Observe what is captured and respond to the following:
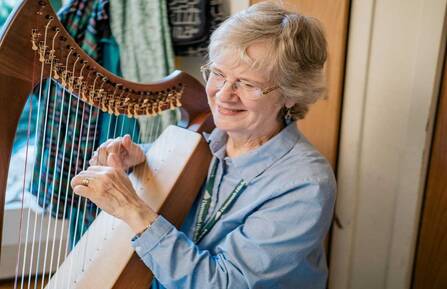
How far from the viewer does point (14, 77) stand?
0.65 metres

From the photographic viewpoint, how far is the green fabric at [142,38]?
1391 mm

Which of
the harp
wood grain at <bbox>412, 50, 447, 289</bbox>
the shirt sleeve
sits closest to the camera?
the harp

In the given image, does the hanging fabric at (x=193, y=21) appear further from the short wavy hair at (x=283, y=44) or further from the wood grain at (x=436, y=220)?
the wood grain at (x=436, y=220)

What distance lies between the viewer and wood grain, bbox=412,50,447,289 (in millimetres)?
1204

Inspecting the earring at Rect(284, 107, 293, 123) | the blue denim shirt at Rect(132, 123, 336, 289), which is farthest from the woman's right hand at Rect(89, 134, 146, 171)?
the earring at Rect(284, 107, 293, 123)

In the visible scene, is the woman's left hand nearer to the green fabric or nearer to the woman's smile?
the woman's smile

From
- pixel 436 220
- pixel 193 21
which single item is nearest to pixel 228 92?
pixel 193 21

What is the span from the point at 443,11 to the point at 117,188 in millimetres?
934

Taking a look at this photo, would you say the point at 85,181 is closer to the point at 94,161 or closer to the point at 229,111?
the point at 94,161

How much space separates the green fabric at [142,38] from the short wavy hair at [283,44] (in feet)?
1.60

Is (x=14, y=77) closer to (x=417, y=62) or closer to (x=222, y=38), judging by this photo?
(x=222, y=38)

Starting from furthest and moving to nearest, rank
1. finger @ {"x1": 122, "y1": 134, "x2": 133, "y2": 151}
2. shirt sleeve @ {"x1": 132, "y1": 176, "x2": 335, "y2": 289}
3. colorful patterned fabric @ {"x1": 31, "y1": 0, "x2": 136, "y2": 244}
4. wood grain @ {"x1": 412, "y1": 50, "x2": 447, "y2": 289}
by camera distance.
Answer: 1. colorful patterned fabric @ {"x1": 31, "y1": 0, "x2": 136, "y2": 244}
2. wood grain @ {"x1": 412, "y1": 50, "x2": 447, "y2": 289}
3. finger @ {"x1": 122, "y1": 134, "x2": 133, "y2": 151}
4. shirt sleeve @ {"x1": 132, "y1": 176, "x2": 335, "y2": 289}

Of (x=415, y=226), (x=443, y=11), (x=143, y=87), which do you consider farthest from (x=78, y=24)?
(x=415, y=226)

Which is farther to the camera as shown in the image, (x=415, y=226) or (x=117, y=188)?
(x=415, y=226)
